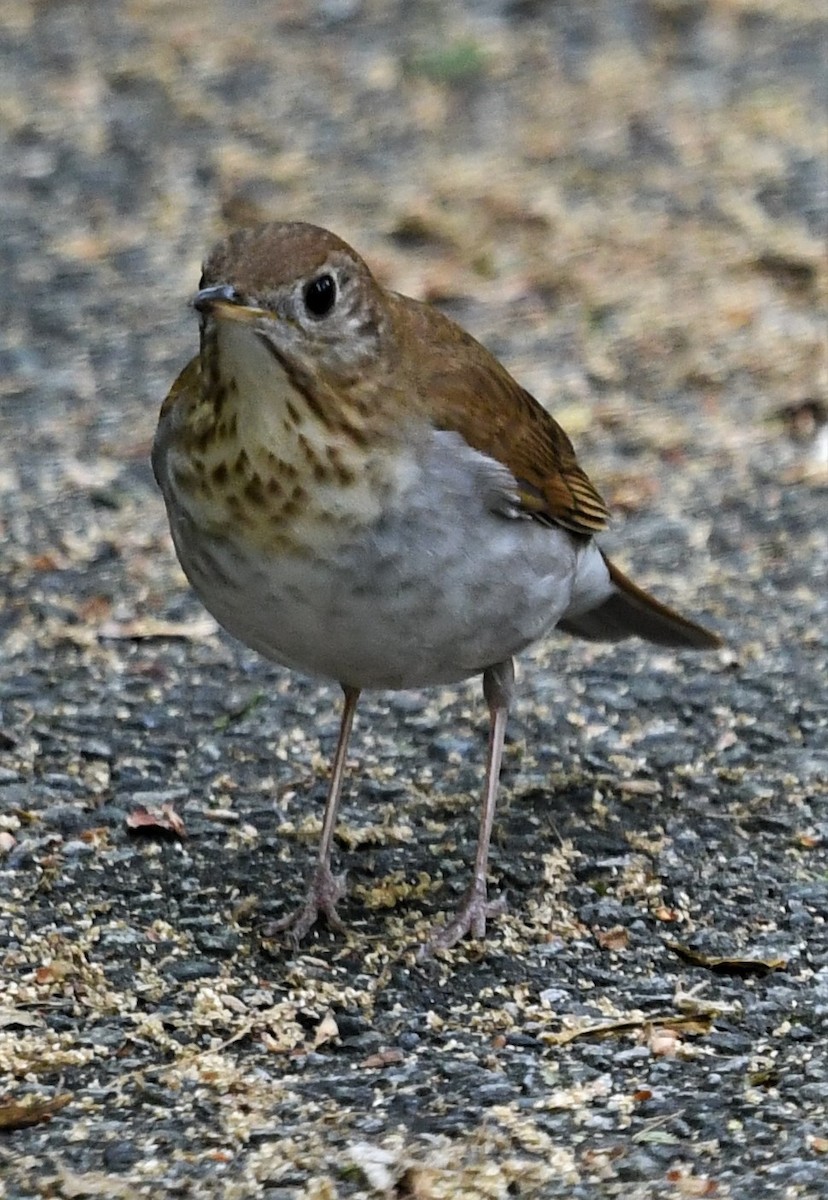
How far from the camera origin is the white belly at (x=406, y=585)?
13.6 feet

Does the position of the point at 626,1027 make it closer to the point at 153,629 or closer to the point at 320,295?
the point at 320,295

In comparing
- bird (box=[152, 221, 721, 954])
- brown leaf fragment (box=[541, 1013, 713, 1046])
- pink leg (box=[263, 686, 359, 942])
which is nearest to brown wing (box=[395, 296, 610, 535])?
bird (box=[152, 221, 721, 954])

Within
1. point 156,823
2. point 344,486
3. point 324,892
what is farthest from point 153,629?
point 344,486

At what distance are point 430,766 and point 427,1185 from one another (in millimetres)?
1845

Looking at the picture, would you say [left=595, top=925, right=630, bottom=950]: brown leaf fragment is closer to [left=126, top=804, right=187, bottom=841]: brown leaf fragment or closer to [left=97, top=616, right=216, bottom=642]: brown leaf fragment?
[left=126, top=804, right=187, bottom=841]: brown leaf fragment

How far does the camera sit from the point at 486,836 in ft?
15.7

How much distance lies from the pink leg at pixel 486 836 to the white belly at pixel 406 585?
0.30m

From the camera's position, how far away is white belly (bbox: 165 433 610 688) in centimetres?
415

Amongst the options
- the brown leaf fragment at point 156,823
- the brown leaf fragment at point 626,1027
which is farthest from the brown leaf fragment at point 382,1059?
the brown leaf fragment at point 156,823

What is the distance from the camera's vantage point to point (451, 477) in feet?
14.2

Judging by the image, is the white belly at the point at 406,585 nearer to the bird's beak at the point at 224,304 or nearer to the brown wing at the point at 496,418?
the brown wing at the point at 496,418

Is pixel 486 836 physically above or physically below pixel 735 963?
above

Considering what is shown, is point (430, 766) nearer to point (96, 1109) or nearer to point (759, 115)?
→ point (96, 1109)

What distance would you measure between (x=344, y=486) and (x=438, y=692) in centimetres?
181
